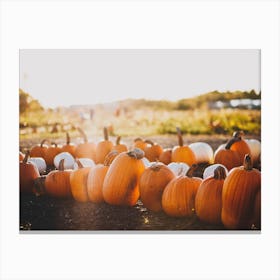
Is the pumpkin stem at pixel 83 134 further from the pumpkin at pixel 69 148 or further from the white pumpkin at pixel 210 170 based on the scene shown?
the white pumpkin at pixel 210 170

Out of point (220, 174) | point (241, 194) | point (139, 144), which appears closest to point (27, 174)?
point (139, 144)

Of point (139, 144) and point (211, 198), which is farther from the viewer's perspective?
point (139, 144)

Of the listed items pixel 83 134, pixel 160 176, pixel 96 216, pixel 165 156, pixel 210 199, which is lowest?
pixel 96 216

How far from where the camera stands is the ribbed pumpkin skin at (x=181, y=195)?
2.89m

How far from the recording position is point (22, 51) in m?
2.96

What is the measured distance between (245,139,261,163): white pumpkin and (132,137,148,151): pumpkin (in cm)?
55

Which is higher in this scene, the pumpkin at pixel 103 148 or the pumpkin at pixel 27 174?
the pumpkin at pixel 103 148

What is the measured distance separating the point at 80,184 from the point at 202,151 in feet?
2.23

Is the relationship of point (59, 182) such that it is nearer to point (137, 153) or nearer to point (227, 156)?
point (137, 153)

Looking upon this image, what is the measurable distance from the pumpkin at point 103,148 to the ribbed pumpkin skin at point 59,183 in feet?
0.59

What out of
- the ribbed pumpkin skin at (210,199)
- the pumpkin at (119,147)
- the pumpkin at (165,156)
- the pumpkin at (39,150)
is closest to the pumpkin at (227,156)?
the ribbed pumpkin skin at (210,199)

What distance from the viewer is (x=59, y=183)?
9.82ft
